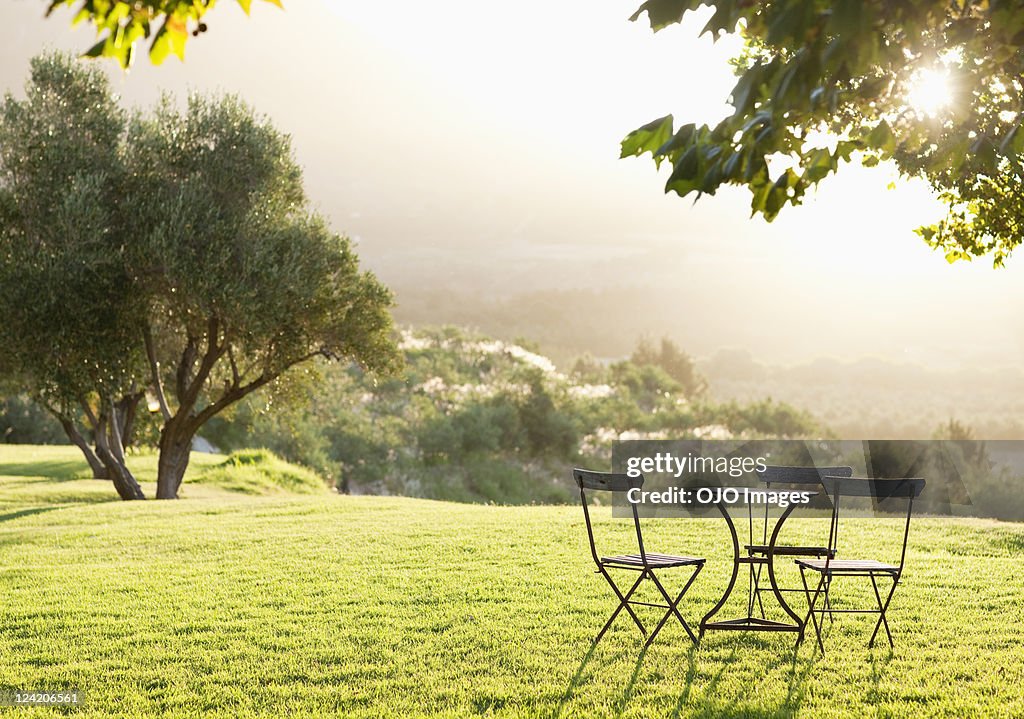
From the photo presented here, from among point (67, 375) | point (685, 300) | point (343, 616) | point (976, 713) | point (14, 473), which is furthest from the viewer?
point (685, 300)

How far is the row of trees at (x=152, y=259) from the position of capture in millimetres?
17828

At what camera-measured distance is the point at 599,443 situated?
1465 inches

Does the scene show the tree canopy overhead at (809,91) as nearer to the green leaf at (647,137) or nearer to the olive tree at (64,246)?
the green leaf at (647,137)

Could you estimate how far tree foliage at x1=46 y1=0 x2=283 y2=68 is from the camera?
11.2 feet

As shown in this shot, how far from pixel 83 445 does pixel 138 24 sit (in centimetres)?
1851

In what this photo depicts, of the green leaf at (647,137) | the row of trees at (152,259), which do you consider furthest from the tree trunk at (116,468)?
the green leaf at (647,137)

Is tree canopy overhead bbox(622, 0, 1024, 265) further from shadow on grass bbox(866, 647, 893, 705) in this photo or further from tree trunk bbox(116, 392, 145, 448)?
tree trunk bbox(116, 392, 145, 448)

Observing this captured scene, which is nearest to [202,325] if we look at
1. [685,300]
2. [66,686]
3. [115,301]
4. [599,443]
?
[115,301]

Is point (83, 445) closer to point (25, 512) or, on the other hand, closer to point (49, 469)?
point (25, 512)

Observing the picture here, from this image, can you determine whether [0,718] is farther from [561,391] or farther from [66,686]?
[561,391]

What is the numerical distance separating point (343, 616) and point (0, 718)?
10.1 feet

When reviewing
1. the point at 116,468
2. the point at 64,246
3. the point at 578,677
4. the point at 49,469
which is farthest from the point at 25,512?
→ the point at 578,677

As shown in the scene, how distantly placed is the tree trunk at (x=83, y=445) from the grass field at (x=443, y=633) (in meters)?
4.74

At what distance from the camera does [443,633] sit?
7.70 metres
